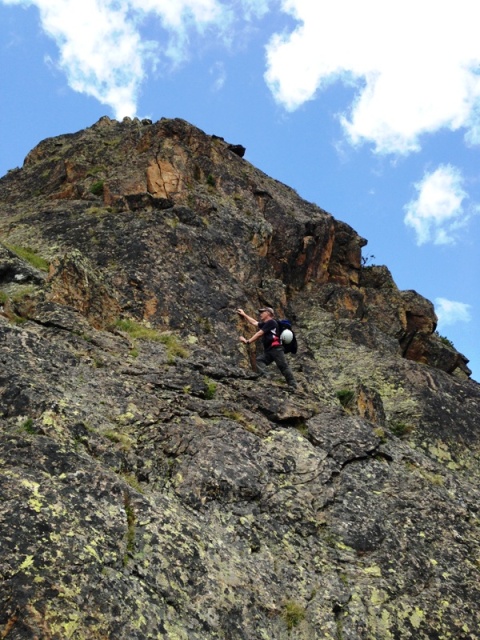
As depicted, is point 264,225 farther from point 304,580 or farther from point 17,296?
point 304,580

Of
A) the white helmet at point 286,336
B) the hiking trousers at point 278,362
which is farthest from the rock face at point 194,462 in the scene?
the white helmet at point 286,336

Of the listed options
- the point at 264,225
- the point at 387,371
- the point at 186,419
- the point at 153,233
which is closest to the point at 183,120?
the point at 264,225

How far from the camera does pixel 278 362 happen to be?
2295 centimetres

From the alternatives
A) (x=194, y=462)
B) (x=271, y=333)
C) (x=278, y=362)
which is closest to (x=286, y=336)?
(x=271, y=333)

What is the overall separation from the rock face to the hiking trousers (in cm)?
135

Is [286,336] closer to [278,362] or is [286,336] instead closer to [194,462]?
[278,362]

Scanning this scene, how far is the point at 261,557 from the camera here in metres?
14.2

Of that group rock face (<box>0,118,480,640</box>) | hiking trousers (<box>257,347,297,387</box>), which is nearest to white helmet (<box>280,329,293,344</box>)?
hiking trousers (<box>257,347,297,387</box>)

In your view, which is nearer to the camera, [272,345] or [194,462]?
[194,462]

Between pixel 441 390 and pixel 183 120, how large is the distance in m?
24.9

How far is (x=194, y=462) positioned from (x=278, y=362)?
7820 mm

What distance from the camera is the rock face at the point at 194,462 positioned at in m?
11.7

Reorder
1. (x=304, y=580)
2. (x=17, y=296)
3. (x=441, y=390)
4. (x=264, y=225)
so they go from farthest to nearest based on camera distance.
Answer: (x=264, y=225), (x=441, y=390), (x=17, y=296), (x=304, y=580)

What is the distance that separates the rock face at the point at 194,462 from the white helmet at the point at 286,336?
80.0 inches
